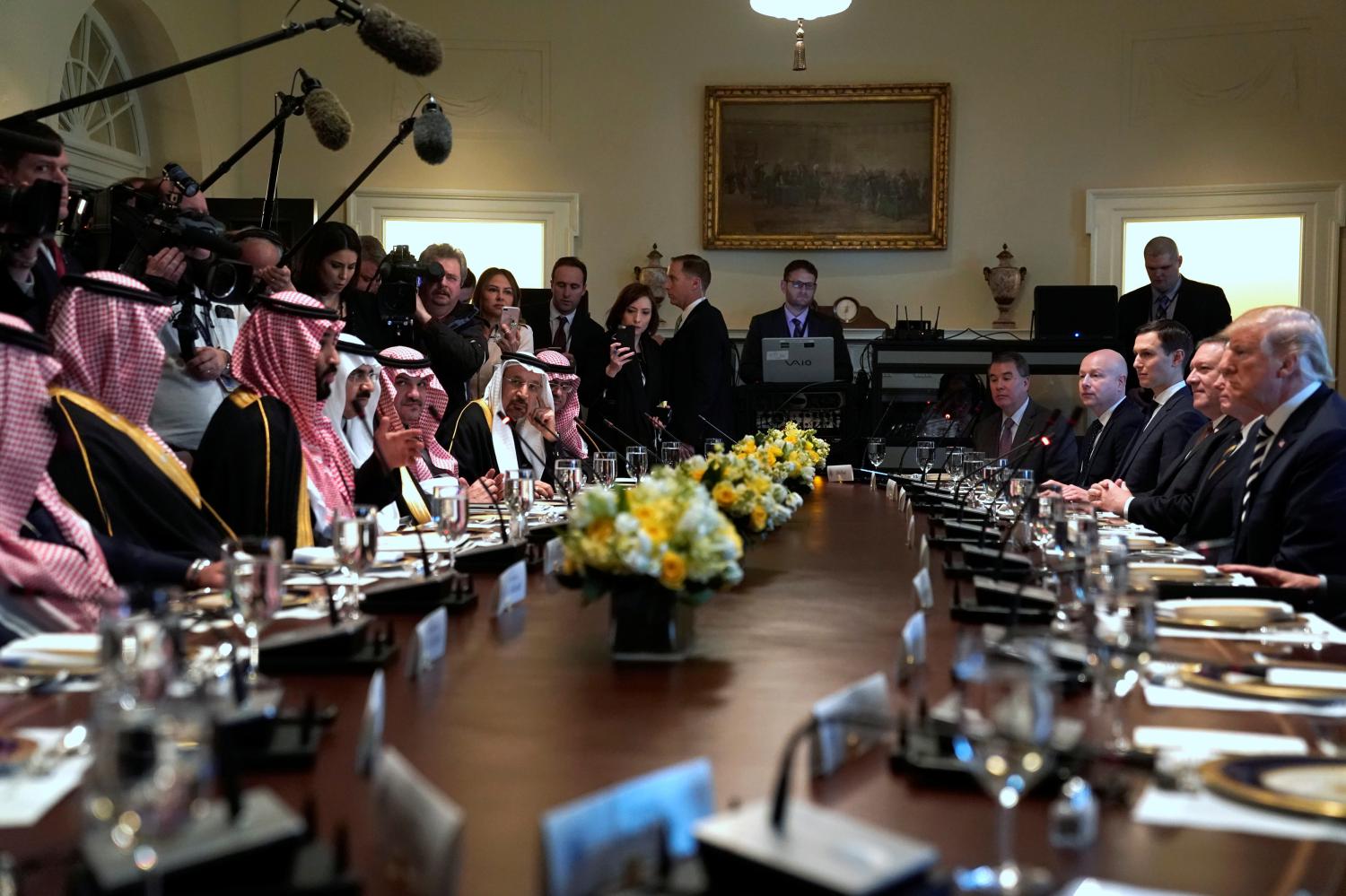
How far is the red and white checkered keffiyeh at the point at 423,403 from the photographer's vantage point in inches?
191

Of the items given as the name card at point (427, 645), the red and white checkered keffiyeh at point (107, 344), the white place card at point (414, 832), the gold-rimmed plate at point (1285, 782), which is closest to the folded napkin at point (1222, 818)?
the gold-rimmed plate at point (1285, 782)

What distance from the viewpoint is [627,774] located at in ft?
4.62

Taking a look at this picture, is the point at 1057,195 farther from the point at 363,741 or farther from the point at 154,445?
the point at 363,741

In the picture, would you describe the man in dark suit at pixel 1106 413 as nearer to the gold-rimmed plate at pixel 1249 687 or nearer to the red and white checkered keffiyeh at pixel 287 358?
the red and white checkered keffiyeh at pixel 287 358

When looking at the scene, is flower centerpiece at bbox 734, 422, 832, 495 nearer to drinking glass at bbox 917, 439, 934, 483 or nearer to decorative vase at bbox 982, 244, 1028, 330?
drinking glass at bbox 917, 439, 934, 483

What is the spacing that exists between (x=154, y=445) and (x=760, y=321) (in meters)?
5.89

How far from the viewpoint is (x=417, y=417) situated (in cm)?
498

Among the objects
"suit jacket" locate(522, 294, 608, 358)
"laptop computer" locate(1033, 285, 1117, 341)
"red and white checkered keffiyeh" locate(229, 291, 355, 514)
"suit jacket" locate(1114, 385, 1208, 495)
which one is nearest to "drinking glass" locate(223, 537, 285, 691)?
"red and white checkered keffiyeh" locate(229, 291, 355, 514)

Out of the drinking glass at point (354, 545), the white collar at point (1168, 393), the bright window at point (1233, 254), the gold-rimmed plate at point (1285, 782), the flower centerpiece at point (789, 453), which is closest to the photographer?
the gold-rimmed plate at point (1285, 782)

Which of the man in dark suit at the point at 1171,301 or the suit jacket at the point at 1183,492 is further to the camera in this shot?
the man in dark suit at the point at 1171,301

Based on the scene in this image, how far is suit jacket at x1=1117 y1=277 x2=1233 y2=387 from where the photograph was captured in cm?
834

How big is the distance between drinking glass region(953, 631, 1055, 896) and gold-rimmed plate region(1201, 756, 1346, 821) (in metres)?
0.29

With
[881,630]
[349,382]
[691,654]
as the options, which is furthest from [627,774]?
[349,382]

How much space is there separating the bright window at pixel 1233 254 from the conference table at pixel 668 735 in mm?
7456
